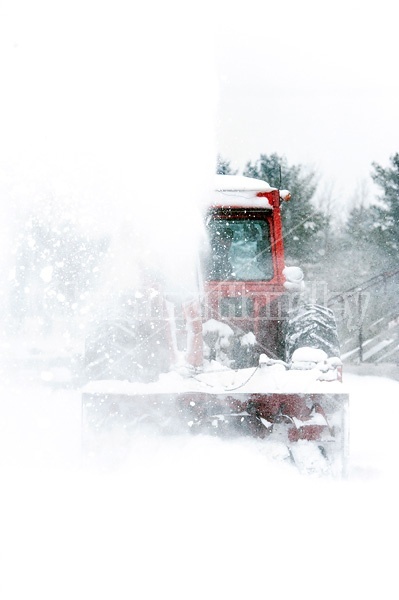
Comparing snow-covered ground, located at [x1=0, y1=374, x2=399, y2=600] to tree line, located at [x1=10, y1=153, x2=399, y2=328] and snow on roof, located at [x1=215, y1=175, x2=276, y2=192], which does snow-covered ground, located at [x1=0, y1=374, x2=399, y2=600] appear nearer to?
snow on roof, located at [x1=215, y1=175, x2=276, y2=192]

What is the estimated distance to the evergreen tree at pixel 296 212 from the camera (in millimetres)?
25528

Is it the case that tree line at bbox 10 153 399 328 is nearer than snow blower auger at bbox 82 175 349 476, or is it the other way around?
snow blower auger at bbox 82 175 349 476

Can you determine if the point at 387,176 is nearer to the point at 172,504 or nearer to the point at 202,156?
the point at 202,156

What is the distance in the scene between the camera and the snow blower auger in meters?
5.09

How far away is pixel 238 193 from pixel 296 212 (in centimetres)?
2101

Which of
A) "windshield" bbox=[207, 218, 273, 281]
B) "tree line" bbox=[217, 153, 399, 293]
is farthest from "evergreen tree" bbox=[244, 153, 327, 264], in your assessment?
"windshield" bbox=[207, 218, 273, 281]

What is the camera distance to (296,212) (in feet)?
90.1

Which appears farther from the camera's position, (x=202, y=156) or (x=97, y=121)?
(x=97, y=121)

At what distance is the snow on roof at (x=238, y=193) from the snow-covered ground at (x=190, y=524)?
109 inches

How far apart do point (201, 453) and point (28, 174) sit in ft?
27.1

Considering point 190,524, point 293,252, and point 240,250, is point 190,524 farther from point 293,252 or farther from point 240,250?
point 293,252

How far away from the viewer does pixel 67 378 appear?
14.0m

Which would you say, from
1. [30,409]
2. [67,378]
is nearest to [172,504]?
[30,409]

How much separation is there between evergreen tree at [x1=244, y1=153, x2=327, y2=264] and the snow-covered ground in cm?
1950
